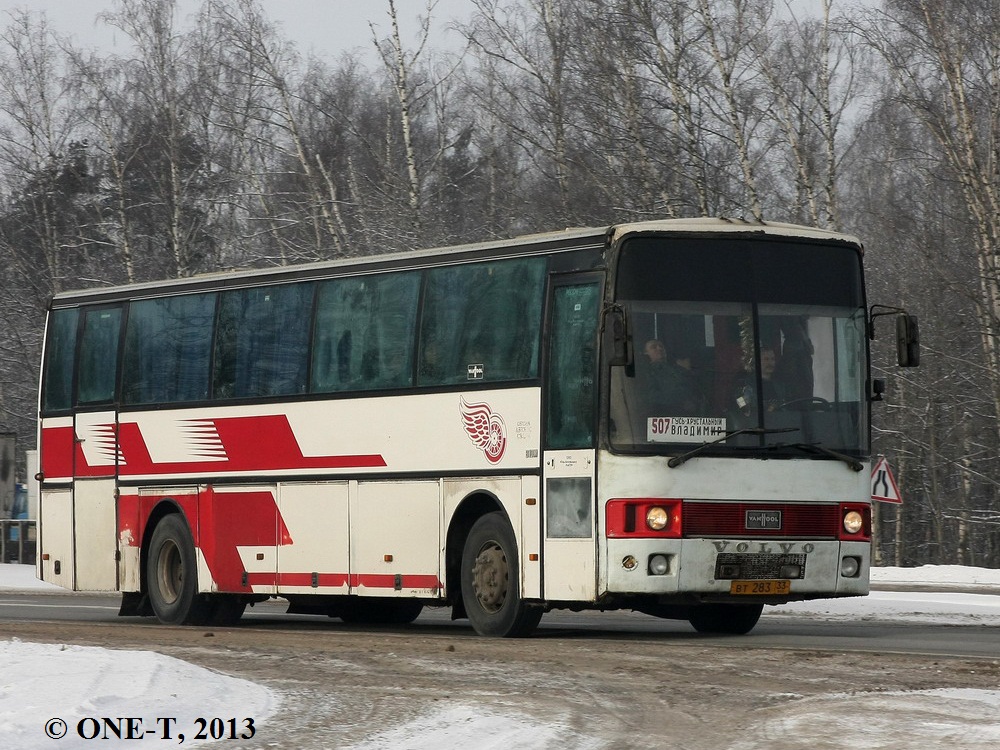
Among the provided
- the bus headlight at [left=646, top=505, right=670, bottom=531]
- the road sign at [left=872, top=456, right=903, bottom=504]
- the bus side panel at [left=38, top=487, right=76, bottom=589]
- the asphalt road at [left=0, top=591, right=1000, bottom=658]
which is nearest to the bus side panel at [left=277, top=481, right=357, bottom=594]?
the asphalt road at [left=0, top=591, right=1000, bottom=658]

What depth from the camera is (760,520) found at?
16.0m

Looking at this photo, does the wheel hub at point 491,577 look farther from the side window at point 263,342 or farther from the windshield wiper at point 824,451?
the side window at point 263,342

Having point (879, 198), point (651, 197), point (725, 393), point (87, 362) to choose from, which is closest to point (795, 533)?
point (725, 393)

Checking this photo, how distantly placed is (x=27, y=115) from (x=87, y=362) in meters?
29.5

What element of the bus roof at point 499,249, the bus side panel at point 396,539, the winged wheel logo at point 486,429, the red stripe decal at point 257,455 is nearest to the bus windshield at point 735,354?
the bus roof at point 499,249

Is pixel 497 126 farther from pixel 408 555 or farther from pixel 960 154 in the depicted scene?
pixel 408 555

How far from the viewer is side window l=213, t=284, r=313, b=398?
63.8 feet

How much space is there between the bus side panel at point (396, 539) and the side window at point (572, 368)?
5.98 ft

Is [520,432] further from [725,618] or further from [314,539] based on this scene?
[314,539]

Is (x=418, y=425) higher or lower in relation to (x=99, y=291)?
lower

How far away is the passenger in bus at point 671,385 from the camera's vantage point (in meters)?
15.8

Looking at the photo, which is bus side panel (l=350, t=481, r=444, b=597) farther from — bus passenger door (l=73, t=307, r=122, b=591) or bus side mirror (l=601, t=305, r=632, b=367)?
bus passenger door (l=73, t=307, r=122, b=591)

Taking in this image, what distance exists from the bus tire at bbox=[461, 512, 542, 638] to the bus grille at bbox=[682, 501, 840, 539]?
5.49 ft

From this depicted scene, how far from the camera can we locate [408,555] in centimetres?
1789
